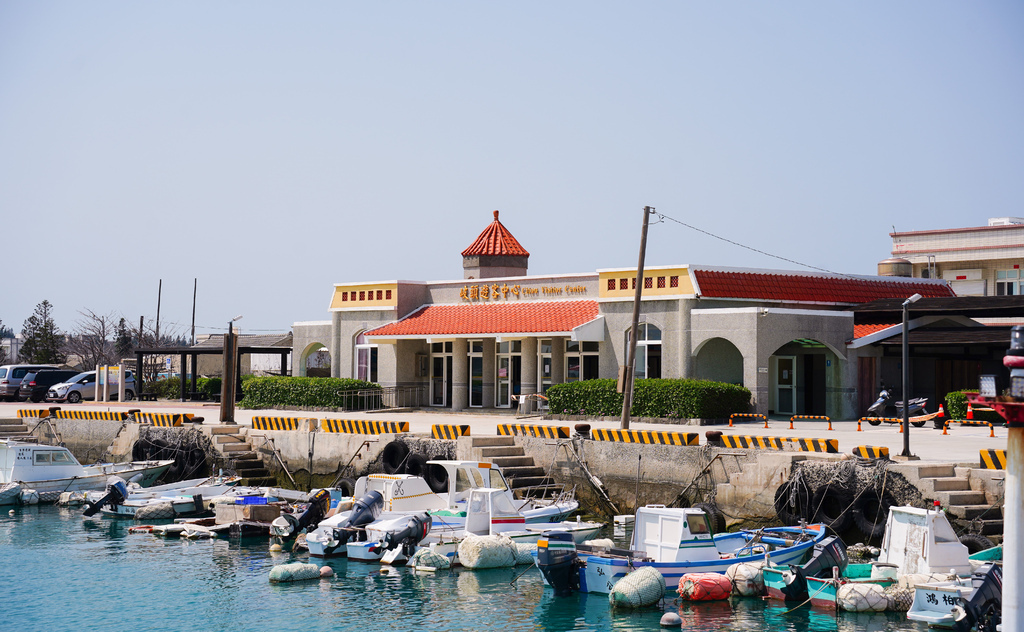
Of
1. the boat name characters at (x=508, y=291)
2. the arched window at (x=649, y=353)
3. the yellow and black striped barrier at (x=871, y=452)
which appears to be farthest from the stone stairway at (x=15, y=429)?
the yellow and black striped barrier at (x=871, y=452)

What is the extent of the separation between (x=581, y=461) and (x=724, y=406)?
7045 millimetres

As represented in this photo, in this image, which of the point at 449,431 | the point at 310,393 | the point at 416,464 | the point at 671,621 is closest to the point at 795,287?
the point at 449,431

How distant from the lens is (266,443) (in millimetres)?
31875

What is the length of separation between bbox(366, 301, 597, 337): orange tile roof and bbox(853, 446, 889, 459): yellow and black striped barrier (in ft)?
47.8

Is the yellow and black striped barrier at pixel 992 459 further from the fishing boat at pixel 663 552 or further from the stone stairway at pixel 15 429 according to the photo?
the stone stairway at pixel 15 429

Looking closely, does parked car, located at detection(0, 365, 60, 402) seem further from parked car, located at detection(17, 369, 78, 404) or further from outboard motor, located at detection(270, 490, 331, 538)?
outboard motor, located at detection(270, 490, 331, 538)

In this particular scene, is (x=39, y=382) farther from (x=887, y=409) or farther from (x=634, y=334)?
(x=887, y=409)

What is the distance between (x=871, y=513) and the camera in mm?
20406

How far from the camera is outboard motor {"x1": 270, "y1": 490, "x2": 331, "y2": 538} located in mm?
23078

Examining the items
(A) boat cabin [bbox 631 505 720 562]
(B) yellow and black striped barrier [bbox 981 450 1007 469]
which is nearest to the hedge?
(B) yellow and black striped barrier [bbox 981 450 1007 469]

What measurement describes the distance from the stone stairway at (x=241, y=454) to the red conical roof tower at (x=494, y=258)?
1288 centimetres

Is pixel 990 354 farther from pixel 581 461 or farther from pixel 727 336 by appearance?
pixel 581 461

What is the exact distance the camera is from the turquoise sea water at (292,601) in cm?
1638

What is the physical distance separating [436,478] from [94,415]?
17.2m
